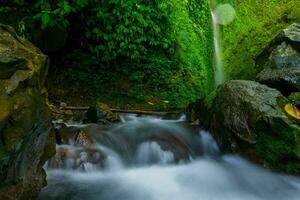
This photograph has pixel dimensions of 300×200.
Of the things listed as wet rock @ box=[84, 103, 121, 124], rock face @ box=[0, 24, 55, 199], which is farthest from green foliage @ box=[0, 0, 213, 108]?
rock face @ box=[0, 24, 55, 199]

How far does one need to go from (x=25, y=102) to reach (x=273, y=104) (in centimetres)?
344

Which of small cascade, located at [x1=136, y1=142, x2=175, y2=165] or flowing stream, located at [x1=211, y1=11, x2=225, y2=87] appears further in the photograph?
flowing stream, located at [x1=211, y1=11, x2=225, y2=87]

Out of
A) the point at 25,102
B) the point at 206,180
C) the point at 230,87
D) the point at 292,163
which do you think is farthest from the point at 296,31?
the point at 25,102

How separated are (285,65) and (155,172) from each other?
2879 millimetres

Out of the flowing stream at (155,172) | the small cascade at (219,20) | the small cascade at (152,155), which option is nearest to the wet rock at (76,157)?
the flowing stream at (155,172)

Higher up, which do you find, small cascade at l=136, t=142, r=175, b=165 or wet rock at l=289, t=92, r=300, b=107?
wet rock at l=289, t=92, r=300, b=107

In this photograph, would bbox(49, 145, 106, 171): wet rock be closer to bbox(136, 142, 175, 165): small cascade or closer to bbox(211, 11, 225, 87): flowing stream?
bbox(136, 142, 175, 165): small cascade

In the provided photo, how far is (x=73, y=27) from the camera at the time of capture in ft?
27.2

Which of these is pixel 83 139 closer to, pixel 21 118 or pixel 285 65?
pixel 21 118

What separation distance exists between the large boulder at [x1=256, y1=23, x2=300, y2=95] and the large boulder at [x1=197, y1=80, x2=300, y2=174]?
0.44m

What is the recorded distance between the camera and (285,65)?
6199 mm

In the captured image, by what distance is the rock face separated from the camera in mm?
3061

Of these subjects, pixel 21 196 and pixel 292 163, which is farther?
pixel 292 163

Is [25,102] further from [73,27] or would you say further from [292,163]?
[73,27]
